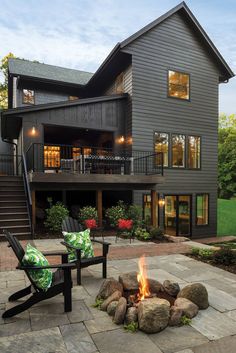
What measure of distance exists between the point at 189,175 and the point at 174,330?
1142 centimetres

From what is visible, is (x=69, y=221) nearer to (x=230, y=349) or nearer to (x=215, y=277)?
(x=215, y=277)

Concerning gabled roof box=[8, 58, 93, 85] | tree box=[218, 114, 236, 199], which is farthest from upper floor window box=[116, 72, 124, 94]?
tree box=[218, 114, 236, 199]

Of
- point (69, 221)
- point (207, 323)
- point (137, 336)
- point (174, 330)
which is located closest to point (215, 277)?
point (207, 323)

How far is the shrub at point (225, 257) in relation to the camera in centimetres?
623

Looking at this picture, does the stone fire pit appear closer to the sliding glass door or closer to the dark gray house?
the dark gray house

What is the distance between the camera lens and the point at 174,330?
3.38 m

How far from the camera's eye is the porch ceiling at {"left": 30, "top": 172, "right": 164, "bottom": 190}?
32.7 feet

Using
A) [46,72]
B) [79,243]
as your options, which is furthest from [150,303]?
[46,72]

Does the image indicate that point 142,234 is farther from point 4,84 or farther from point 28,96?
point 4,84

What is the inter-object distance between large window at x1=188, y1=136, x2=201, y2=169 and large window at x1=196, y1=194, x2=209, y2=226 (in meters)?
1.69

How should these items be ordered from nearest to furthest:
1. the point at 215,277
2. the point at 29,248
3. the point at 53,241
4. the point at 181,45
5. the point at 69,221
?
the point at 29,248 < the point at 215,277 < the point at 69,221 < the point at 53,241 < the point at 181,45

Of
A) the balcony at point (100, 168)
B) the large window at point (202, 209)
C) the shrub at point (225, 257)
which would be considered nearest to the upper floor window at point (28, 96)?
the balcony at point (100, 168)

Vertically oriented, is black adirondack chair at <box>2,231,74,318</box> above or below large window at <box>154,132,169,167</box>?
below

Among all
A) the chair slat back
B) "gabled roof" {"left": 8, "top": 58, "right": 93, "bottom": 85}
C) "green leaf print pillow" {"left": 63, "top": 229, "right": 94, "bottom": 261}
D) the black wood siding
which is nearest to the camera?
"green leaf print pillow" {"left": 63, "top": 229, "right": 94, "bottom": 261}
